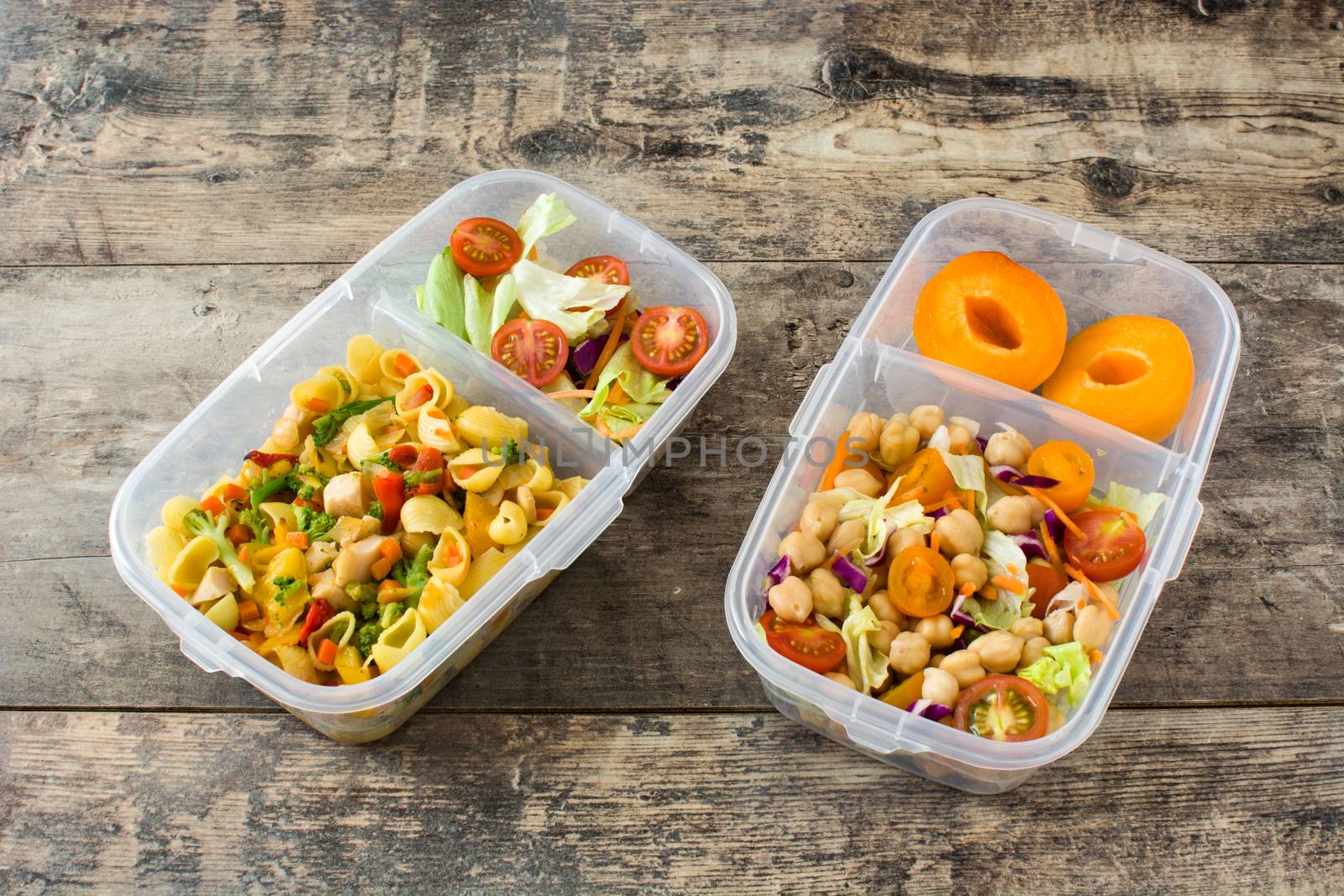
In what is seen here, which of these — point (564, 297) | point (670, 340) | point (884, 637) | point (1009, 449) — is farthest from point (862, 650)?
point (564, 297)

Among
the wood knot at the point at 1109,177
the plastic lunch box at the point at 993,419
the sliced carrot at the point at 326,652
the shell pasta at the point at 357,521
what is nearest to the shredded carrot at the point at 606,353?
the shell pasta at the point at 357,521

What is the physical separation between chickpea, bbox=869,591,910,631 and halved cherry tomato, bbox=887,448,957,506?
0.13m

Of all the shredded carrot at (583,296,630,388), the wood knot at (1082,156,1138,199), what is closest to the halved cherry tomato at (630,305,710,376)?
the shredded carrot at (583,296,630,388)

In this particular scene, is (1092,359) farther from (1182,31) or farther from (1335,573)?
(1182,31)

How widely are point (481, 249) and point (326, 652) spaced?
24.7 inches

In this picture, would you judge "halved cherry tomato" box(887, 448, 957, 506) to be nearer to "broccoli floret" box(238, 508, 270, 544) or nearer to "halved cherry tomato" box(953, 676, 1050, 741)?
"halved cherry tomato" box(953, 676, 1050, 741)

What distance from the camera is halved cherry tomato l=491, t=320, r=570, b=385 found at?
5.30 ft

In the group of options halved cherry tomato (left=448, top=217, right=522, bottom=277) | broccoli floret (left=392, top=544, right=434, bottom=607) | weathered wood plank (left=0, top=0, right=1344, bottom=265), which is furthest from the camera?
weathered wood plank (left=0, top=0, right=1344, bottom=265)

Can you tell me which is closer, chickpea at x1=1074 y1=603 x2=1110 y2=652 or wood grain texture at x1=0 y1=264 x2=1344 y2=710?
chickpea at x1=1074 y1=603 x2=1110 y2=652

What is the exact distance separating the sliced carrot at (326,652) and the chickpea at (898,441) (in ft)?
2.47

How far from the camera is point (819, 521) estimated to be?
4.79 ft

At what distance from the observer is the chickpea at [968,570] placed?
4.66 feet

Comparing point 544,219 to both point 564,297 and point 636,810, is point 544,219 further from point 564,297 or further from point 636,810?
point 636,810

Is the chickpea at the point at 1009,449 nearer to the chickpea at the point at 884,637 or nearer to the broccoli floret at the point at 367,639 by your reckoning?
the chickpea at the point at 884,637
